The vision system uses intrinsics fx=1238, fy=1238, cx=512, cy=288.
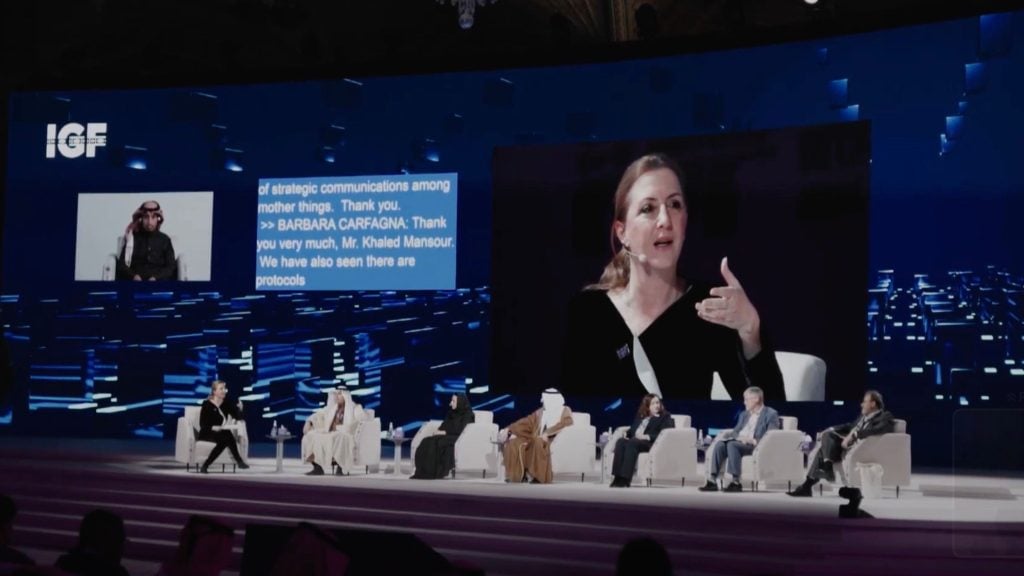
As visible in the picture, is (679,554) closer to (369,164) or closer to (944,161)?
(944,161)

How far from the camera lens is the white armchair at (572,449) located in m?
9.67

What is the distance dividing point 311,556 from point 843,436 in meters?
6.19

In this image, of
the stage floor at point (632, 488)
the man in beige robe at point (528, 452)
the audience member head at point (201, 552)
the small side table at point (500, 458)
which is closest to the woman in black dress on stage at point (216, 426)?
the stage floor at point (632, 488)

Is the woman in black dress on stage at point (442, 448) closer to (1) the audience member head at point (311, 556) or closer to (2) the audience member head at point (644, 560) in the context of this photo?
(1) the audience member head at point (311, 556)

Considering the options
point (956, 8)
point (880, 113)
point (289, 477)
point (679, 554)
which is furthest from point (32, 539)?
point (956, 8)

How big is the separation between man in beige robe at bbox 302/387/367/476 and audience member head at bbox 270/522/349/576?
22.3 ft

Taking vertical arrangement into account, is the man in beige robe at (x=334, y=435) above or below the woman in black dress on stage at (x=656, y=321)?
below

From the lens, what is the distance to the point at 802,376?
10531 millimetres

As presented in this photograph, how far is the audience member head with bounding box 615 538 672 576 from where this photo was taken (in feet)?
8.66

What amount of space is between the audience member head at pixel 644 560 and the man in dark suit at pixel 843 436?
6017mm

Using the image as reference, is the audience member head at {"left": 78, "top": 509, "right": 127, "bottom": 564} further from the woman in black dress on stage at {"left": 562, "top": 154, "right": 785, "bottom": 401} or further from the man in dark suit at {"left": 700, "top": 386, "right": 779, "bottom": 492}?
the woman in black dress on stage at {"left": 562, "top": 154, "right": 785, "bottom": 401}

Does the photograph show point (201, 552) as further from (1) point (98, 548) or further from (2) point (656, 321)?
(2) point (656, 321)

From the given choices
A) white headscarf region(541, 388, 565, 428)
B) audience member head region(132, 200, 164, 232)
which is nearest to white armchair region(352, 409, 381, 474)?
white headscarf region(541, 388, 565, 428)

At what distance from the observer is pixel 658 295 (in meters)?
11.2
